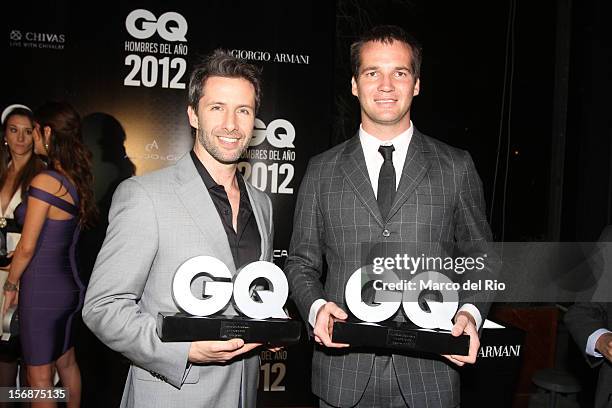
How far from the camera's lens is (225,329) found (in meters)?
1.76

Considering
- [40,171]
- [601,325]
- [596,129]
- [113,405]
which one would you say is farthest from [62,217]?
[596,129]

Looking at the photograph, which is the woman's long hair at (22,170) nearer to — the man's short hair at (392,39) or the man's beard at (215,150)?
the man's beard at (215,150)

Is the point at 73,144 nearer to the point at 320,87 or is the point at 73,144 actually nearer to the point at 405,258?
the point at 320,87

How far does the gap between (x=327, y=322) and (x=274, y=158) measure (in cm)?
209

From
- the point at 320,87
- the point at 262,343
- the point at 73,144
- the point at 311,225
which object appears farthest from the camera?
the point at 320,87

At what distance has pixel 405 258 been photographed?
203cm

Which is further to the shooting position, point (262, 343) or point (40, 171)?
point (40, 171)

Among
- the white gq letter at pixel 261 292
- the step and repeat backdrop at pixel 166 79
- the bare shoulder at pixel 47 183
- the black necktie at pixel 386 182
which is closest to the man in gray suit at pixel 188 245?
the white gq letter at pixel 261 292

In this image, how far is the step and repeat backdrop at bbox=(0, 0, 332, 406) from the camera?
3.55 metres

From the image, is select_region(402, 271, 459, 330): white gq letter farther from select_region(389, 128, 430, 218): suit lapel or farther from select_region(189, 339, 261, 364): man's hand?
select_region(189, 339, 261, 364): man's hand

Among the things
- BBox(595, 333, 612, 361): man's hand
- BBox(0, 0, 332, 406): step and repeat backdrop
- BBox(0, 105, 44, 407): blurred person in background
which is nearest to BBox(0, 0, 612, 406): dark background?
BBox(0, 0, 332, 406): step and repeat backdrop

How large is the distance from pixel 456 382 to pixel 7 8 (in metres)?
3.35

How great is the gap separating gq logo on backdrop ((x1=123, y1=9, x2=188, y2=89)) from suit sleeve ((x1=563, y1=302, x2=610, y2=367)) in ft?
8.74

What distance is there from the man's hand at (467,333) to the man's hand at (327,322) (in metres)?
0.36
